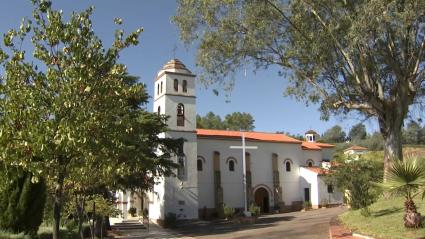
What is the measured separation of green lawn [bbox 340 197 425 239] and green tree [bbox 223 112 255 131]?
74.7 m

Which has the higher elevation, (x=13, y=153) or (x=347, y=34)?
(x=347, y=34)

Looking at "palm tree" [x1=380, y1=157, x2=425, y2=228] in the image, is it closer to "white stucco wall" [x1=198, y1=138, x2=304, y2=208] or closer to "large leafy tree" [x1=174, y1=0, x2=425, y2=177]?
"large leafy tree" [x1=174, y1=0, x2=425, y2=177]

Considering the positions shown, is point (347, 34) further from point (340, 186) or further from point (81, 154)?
point (81, 154)

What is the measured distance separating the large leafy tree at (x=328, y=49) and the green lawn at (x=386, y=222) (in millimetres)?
2207

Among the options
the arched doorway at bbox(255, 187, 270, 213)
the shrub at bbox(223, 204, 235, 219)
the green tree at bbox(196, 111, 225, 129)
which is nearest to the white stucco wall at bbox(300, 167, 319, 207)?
the arched doorway at bbox(255, 187, 270, 213)

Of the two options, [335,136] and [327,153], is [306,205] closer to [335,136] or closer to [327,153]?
[327,153]

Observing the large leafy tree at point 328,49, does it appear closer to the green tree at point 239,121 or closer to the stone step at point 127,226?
the stone step at point 127,226

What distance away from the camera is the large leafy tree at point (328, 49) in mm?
20156

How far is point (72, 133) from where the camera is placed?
7.75 m

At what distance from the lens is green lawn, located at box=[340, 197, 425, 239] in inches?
543

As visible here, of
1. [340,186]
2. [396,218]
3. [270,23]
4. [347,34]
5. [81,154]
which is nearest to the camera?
[81,154]

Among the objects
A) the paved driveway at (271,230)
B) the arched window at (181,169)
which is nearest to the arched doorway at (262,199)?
the paved driveway at (271,230)

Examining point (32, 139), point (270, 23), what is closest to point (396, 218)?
point (270, 23)

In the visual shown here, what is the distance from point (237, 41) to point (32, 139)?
51.8 feet
